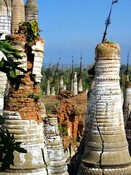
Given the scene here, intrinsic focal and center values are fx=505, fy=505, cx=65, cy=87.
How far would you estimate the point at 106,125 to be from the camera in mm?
12133

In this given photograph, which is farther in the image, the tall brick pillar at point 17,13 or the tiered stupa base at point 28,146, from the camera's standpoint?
the tall brick pillar at point 17,13

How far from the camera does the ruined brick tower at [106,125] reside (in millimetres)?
12016

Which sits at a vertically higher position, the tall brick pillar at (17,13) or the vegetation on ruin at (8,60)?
the tall brick pillar at (17,13)

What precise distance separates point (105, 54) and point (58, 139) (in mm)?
2395

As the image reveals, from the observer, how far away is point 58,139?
1250cm

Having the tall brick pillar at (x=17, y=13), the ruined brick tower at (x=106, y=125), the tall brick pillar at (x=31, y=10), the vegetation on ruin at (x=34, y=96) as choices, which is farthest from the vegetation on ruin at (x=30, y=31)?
the tall brick pillar at (x=31, y=10)

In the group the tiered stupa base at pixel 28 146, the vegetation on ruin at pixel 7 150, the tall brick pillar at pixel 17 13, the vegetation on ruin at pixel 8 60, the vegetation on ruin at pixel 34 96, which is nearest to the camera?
the vegetation on ruin at pixel 8 60

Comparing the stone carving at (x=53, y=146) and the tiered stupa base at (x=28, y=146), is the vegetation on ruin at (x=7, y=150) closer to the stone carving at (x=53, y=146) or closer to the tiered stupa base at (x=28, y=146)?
the tiered stupa base at (x=28, y=146)

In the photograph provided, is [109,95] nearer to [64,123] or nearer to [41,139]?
[41,139]

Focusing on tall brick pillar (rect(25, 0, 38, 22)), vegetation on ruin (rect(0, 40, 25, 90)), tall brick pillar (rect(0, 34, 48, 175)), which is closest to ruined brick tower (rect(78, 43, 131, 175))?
tall brick pillar (rect(0, 34, 48, 175))

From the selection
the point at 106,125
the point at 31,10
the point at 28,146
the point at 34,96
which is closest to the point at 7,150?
the point at 28,146

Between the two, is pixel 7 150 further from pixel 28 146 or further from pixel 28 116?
pixel 28 116

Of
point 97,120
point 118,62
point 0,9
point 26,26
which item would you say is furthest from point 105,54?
point 0,9

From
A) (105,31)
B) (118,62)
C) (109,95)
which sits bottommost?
(109,95)
